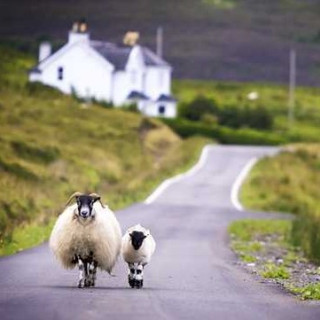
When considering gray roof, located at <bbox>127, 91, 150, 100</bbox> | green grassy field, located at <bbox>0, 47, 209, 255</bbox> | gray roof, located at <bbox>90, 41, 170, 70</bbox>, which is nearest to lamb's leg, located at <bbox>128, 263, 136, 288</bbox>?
green grassy field, located at <bbox>0, 47, 209, 255</bbox>

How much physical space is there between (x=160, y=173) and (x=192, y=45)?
59.7 metres

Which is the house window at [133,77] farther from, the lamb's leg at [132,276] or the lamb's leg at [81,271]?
the lamb's leg at [81,271]

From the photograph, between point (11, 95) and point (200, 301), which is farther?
point (11, 95)

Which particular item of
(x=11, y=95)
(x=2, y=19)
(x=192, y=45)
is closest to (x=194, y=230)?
(x=11, y=95)

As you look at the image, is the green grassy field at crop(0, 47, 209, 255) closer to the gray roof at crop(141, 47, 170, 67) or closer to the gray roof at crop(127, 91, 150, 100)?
the gray roof at crop(127, 91, 150, 100)

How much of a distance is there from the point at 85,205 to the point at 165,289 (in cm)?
183

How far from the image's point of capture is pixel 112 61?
305 feet

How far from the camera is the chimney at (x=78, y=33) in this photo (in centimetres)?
8938

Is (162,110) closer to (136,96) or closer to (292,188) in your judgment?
(136,96)

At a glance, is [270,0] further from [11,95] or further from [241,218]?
[241,218]

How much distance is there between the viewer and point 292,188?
59250mm

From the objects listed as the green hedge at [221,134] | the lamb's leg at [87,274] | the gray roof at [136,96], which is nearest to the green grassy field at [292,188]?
the green hedge at [221,134]

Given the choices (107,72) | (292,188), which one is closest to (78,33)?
(107,72)

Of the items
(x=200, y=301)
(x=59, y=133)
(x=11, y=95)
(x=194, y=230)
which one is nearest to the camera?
(x=200, y=301)
